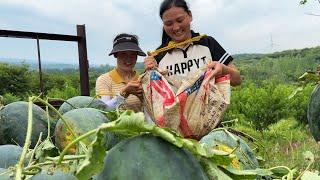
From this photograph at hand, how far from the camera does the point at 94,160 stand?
3.09 feet

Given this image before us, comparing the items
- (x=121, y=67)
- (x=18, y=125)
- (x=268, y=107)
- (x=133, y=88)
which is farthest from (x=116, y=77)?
(x=268, y=107)

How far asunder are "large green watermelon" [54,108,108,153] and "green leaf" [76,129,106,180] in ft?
1.87

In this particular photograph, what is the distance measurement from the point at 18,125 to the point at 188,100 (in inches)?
33.4

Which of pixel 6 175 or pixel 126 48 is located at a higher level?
pixel 126 48

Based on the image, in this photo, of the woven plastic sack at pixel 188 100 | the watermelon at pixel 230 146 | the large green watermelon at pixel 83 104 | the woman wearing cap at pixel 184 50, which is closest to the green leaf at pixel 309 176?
the watermelon at pixel 230 146

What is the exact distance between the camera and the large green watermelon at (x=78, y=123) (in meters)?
1.52

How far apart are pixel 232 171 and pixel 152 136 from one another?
162 millimetres

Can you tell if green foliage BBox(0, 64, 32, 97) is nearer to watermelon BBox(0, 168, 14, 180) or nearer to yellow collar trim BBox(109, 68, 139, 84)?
yellow collar trim BBox(109, 68, 139, 84)

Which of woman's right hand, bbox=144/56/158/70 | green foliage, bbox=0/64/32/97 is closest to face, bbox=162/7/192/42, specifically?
woman's right hand, bbox=144/56/158/70

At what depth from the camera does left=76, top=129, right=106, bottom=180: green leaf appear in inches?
36.7

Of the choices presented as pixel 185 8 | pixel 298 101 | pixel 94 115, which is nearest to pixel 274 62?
pixel 298 101

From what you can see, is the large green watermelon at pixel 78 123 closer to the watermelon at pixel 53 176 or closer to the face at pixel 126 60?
the watermelon at pixel 53 176

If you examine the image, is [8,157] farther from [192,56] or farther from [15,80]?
[15,80]

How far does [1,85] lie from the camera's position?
1514cm
